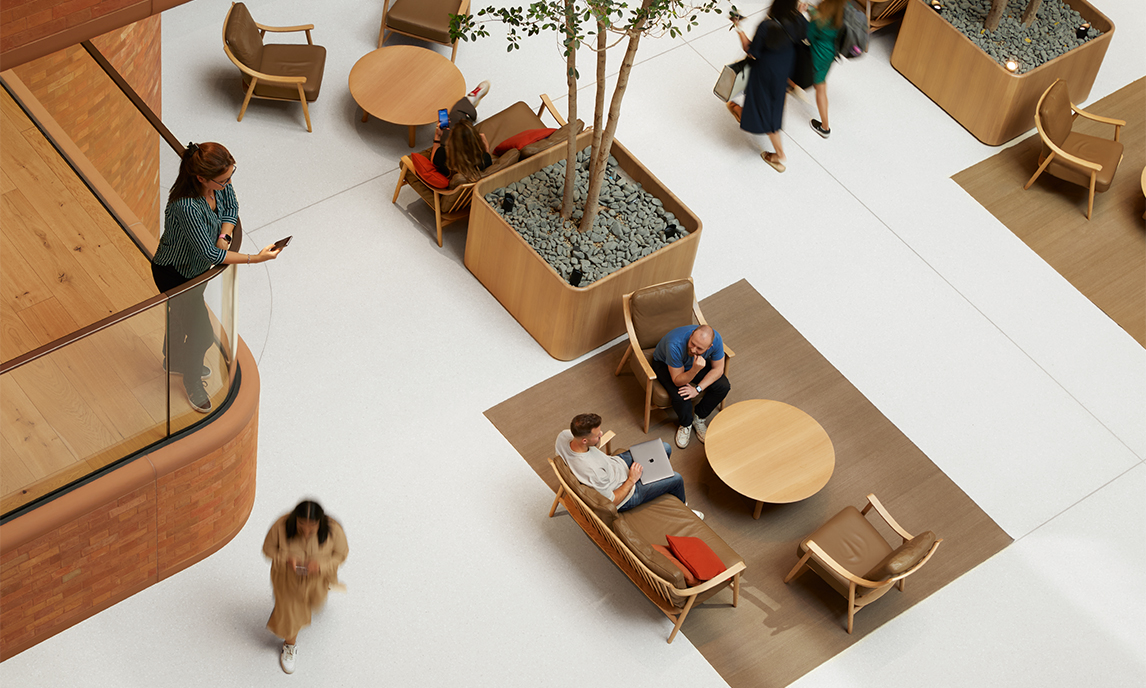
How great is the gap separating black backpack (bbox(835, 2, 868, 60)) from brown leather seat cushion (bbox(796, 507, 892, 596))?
161 inches

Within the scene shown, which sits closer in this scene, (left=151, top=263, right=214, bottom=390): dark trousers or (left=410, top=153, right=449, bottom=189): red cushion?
(left=151, top=263, right=214, bottom=390): dark trousers

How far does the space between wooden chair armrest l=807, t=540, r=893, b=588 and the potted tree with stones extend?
2.21 m

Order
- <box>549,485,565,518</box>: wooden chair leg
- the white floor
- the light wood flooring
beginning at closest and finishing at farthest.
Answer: the light wood flooring < the white floor < <box>549,485,565,518</box>: wooden chair leg

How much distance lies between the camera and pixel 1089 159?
9.59 m

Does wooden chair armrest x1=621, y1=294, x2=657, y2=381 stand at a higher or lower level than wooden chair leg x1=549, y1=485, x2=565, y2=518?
higher

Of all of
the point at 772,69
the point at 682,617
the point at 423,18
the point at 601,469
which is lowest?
the point at 682,617

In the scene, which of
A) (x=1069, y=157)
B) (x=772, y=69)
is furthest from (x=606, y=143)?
(x=1069, y=157)

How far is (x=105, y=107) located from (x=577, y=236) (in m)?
3.18

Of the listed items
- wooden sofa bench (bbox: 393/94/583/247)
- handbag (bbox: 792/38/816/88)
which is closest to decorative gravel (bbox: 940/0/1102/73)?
handbag (bbox: 792/38/816/88)

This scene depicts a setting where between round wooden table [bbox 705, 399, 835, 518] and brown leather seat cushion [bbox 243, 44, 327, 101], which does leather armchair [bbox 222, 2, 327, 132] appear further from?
round wooden table [bbox 705, 399, 835, 518]

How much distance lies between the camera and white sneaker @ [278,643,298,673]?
668 centimetres

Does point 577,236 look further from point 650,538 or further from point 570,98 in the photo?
point 650,538

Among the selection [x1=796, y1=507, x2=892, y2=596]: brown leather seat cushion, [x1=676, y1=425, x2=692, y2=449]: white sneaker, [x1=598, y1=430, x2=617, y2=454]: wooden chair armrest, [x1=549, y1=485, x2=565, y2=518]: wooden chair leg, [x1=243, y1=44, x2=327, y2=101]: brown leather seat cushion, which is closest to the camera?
[x1=796, y1=507, x2=892, y2=596]: brown leather seat cushion

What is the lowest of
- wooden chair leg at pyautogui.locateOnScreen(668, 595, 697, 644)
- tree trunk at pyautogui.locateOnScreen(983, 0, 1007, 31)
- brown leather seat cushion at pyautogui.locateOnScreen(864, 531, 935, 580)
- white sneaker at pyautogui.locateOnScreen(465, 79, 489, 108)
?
wooden chair leg at pyautogui.locateOnScreen(668, 595, 697, 644)
